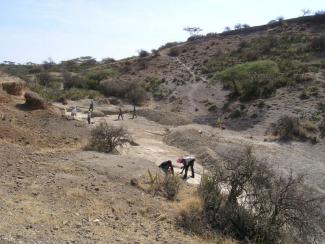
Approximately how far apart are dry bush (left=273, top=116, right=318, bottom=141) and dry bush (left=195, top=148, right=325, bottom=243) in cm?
1605

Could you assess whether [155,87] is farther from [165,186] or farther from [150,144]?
[165,186]

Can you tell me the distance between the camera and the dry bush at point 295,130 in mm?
32094

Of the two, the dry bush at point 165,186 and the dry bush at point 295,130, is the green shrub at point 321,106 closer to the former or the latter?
the dry bush at point 295,130

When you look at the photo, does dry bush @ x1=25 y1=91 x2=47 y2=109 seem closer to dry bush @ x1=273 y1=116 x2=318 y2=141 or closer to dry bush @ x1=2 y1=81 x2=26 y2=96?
dry bush @ x1=2 y1=81 x2=26 y2=96

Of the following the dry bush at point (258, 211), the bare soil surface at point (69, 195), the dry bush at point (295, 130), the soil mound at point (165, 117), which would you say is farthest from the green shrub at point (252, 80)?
the dry bush at point (258, 211)

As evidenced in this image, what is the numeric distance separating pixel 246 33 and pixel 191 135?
53.3m

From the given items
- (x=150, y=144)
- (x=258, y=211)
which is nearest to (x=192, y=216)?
(x=258, y=211)

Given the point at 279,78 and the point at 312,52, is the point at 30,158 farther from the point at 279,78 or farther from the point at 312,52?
the point at 312,52

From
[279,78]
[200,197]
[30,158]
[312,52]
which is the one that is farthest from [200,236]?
[312,52]

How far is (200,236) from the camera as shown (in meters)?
13.8

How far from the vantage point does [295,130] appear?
32.5 meters

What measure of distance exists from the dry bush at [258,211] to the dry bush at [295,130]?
632 inches

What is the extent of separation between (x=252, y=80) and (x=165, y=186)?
3133 cm

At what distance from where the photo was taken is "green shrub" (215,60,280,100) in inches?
1764
